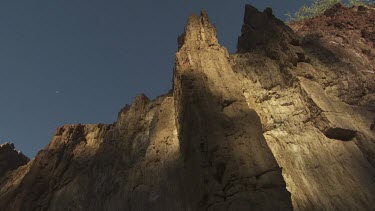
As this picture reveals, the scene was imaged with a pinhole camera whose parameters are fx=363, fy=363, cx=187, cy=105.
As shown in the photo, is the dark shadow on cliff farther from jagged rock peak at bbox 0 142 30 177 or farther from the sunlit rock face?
jagged rock peak at bbox 0 142 30 177

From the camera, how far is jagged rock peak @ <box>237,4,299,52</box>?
31062mm

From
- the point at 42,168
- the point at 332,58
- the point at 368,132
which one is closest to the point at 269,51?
the point at 332,58

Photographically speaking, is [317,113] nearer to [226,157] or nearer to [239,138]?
[239,138]

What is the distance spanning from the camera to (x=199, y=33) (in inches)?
1173

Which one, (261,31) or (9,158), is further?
(9,158)

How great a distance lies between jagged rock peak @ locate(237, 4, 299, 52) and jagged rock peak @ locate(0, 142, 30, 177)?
29.7 meters

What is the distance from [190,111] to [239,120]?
118 inches

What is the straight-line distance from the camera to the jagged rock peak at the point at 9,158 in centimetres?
4222

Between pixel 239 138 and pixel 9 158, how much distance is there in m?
34.8

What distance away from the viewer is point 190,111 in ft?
69.9

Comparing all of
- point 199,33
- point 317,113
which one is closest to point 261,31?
point 199,33

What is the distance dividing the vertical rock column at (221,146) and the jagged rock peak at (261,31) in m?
7.49

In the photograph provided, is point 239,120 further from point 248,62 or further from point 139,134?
point 139,134

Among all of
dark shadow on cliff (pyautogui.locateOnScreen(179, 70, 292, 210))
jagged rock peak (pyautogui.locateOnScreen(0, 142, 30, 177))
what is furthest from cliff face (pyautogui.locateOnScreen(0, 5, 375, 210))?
jagged rock peak (pyautogui.locateOnScreen(0, 142, 30, 177))
